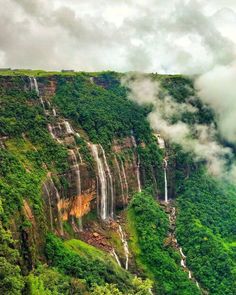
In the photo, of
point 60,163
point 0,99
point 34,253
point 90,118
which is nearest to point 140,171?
point 90,118

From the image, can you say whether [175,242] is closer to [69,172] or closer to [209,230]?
[209,230]

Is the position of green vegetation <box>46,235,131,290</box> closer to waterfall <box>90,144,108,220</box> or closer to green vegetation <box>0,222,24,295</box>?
green vegetation <box>0,222,24,295</box>

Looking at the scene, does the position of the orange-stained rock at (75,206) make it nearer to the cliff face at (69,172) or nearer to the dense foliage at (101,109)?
the cliff face at (69,172)

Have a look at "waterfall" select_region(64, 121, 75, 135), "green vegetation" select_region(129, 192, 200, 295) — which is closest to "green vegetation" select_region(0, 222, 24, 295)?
"green vegetation" select_region(129, 192, 200, 295)

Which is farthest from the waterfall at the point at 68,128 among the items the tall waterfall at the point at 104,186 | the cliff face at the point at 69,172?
the tall waterfall at the point at 104,186

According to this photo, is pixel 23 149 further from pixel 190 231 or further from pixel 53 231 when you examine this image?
pixel 190 231

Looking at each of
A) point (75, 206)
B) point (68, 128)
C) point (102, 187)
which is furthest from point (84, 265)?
point (68, 128)
